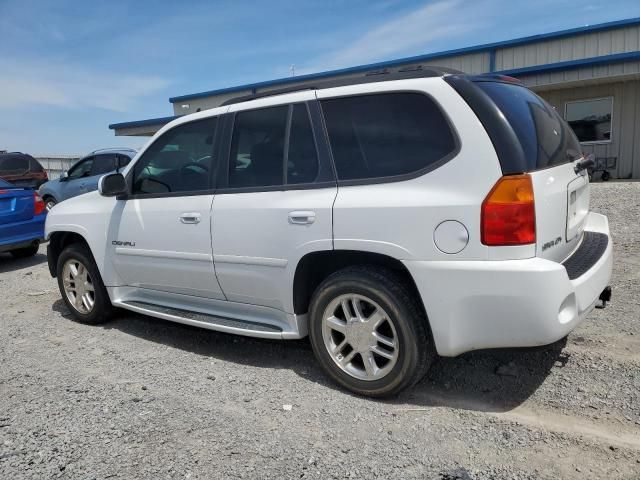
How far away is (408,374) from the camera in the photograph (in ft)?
9.95

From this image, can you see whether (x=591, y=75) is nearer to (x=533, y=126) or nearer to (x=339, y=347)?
(x=533, y=126)

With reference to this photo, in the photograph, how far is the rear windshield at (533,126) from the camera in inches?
112

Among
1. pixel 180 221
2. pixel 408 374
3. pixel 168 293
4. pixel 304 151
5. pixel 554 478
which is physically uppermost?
pixel 304 151

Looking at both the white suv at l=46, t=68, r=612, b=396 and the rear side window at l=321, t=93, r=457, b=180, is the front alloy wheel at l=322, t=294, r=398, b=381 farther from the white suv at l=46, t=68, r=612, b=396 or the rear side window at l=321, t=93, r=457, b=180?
the rear side window at l=321, t=93, r=457, b=180

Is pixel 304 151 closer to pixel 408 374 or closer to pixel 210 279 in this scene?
pixel 210 279

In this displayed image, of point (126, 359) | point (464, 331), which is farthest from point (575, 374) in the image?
point (126, 359)

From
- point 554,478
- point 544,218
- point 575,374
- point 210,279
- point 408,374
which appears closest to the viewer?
point 554,478

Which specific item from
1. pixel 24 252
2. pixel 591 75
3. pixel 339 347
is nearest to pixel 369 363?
pixel 339 347

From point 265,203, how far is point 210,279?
0.79 meters

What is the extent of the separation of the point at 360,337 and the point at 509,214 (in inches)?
44.8

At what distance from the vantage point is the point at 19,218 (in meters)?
8.21

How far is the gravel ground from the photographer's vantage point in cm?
260

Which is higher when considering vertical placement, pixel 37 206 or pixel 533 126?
pixel 533 126

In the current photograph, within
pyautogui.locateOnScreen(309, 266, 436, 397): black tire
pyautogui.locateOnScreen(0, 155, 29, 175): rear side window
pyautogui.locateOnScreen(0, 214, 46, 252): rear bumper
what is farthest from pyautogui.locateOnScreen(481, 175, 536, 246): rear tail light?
pyautogui.locateOnScreen(0, 155, 29, 175): rear side window
